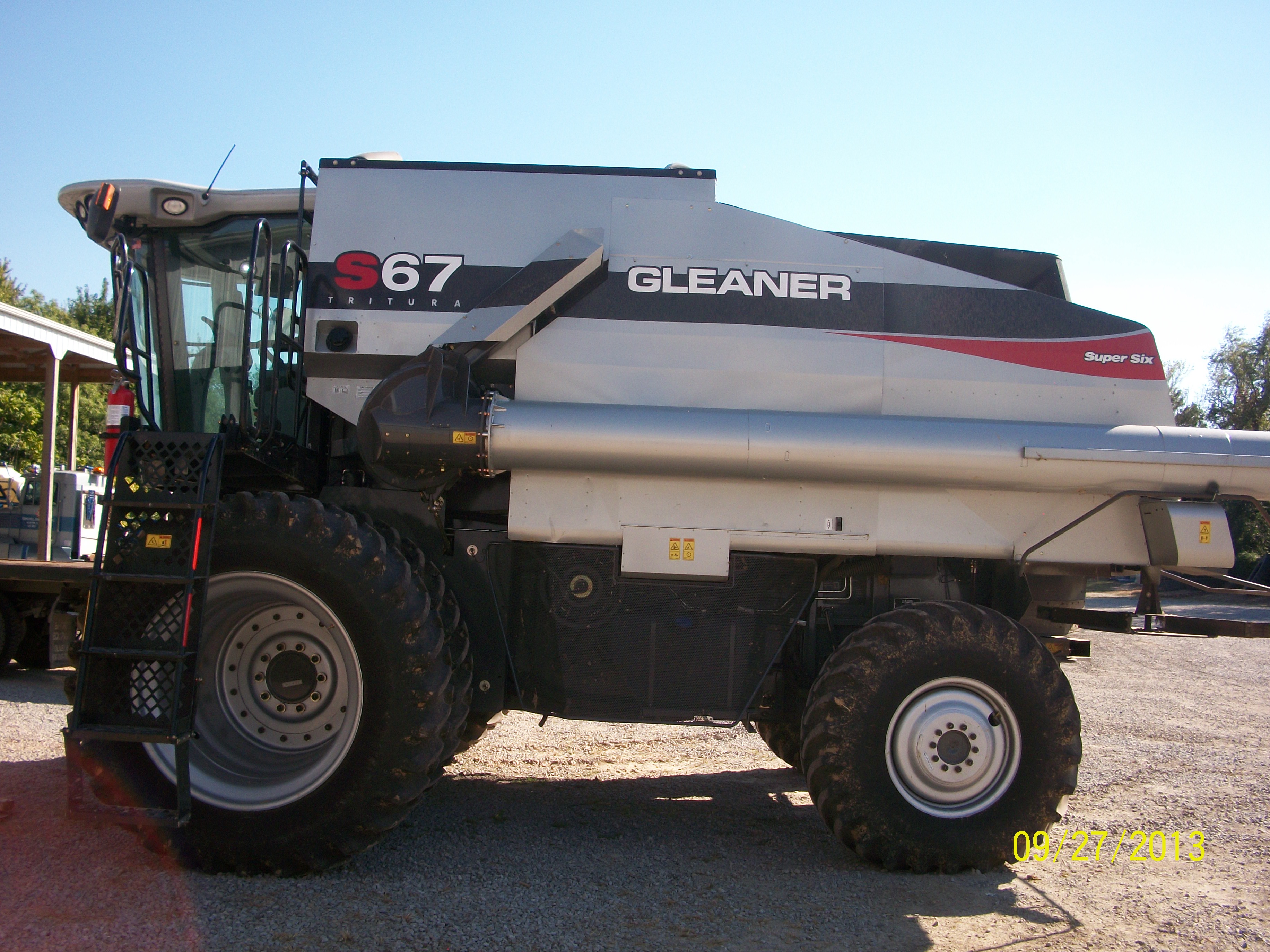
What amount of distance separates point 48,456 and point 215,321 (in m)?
9.86

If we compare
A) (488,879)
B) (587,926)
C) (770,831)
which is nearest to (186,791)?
(488,879)

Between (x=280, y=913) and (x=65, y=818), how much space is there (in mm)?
1565

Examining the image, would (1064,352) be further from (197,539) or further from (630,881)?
(197,539)

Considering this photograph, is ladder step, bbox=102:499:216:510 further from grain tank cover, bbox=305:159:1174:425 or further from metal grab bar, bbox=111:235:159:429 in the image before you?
metal grab bar, bbox=111:235:159:429

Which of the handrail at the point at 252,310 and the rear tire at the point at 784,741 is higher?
the handrail at the point at 252,310

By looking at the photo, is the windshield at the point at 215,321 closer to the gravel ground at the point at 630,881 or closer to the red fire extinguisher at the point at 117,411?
A: the red fire extinguisher at the point at 117,411

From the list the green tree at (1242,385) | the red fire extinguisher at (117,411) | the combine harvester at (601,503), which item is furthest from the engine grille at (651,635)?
the green tree at (1242,385)

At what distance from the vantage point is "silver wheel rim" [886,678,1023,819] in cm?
421

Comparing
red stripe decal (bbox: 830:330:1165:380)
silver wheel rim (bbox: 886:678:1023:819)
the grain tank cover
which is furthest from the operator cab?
silver wheel rim (bbox: 886:678:1023:819)

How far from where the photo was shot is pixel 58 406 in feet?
56.5

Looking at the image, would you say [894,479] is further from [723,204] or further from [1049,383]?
[723,204]

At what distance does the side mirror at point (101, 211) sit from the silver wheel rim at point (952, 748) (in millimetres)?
4862

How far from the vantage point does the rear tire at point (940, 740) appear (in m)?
4.14

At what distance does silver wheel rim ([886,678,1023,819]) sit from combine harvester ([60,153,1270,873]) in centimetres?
2
